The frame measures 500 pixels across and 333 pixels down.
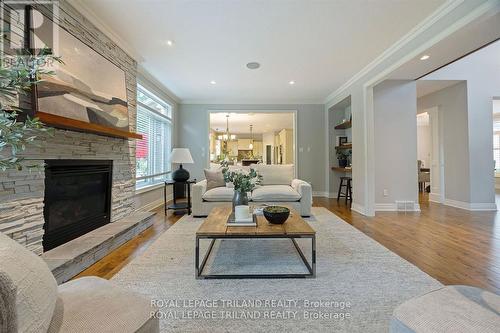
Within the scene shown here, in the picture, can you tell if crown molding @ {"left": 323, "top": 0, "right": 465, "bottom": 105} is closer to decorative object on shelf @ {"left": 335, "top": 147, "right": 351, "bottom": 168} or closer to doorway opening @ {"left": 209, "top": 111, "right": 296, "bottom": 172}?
decorative object on shelf @ {"left": 335, "top": 147, "right": 351, "bottom": 168}

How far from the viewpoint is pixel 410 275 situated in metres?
1.87

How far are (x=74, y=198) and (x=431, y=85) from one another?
639 centimetres

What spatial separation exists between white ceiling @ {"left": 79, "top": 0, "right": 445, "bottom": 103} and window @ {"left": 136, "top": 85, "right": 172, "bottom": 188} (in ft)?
1.81

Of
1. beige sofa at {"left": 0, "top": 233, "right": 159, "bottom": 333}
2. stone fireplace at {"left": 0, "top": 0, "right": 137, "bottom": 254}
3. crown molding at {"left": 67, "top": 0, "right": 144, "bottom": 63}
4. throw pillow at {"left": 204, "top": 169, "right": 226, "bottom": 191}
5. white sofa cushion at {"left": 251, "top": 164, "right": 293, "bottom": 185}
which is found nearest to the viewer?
beige sofa at {"left": 0, "top": 233, "right": 159, "bottom": 333}

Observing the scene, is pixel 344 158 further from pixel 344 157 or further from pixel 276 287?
pixel 276 287

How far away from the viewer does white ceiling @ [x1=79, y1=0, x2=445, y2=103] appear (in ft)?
7.71

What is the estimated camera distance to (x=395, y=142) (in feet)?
14.0

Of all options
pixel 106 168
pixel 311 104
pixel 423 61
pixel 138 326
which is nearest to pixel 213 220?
pixel 138 326

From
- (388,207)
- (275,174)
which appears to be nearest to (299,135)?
(275,174)

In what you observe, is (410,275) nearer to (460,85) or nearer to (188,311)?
(188,311)

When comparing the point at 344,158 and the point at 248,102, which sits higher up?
the point at 248,102

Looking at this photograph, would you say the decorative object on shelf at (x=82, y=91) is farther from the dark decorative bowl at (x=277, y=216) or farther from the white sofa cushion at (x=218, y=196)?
the dark decorative bowl at (x=277, y=216)

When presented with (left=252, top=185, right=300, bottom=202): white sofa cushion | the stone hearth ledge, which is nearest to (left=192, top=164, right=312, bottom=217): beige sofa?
(left=252, top=185, right=300, bottom=202): white sofa cushion

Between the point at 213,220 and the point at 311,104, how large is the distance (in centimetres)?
485
